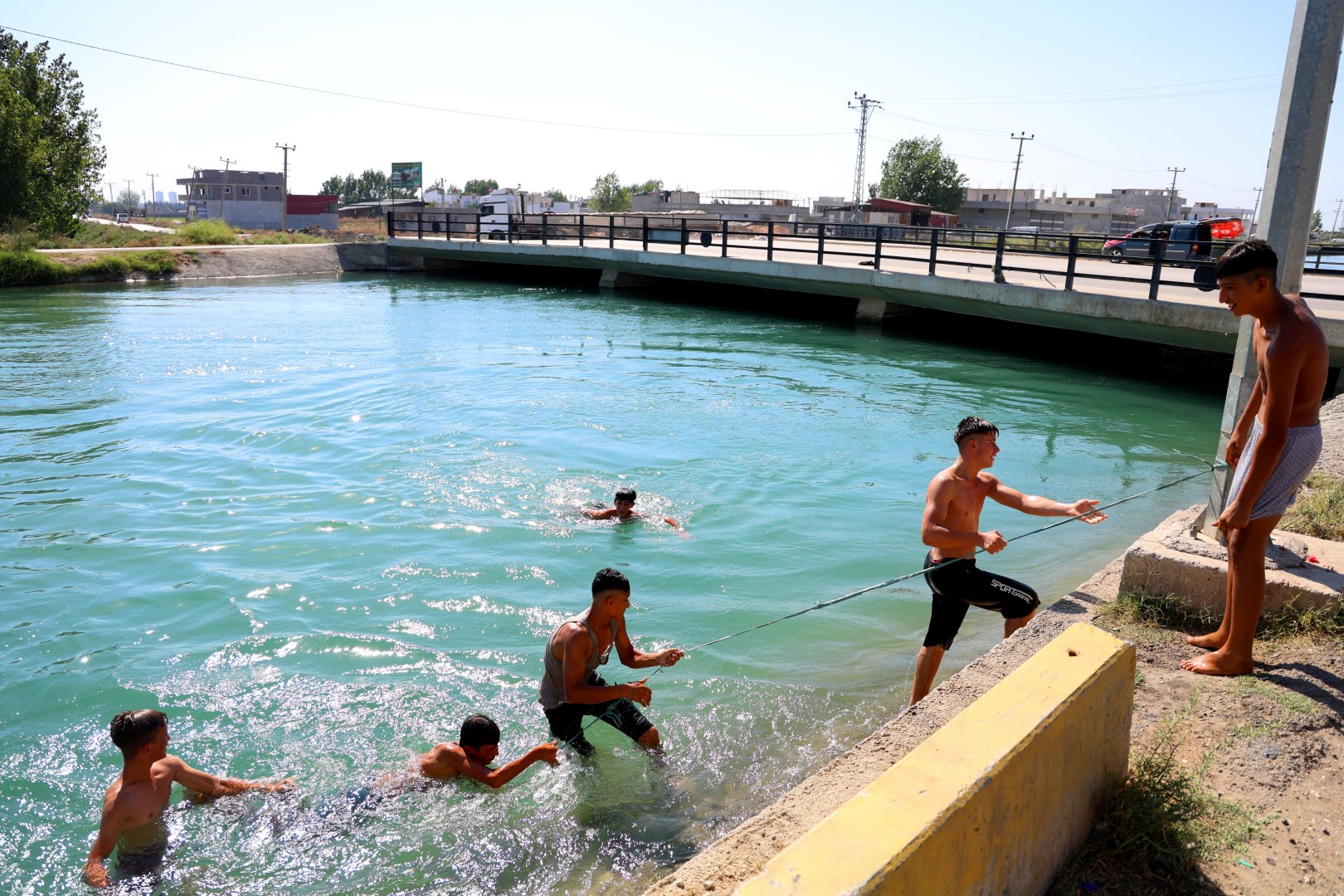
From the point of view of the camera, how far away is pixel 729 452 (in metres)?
12.8

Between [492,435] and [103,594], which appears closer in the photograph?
[103,594]

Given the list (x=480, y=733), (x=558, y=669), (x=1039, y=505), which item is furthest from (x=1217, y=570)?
(x=480, y=733)

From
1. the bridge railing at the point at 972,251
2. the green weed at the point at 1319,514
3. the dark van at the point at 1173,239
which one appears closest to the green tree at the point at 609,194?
the bridge railing at the point at 972,251

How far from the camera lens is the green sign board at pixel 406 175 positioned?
6950 centimetres

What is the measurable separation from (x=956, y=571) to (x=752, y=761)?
5.21 feet

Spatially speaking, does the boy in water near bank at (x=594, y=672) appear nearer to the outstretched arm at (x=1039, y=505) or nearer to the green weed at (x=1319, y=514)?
the outstretched arm at (x=1039, y=505)

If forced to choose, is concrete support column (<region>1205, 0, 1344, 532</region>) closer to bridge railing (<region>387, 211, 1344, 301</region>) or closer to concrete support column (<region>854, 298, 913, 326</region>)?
bridge railing (<region>387, 211, 1344, 301</region>)

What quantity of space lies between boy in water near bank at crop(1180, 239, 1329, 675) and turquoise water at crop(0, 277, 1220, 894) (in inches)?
82.8

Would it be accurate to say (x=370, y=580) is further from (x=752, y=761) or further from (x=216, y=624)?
(x=752, y=761)

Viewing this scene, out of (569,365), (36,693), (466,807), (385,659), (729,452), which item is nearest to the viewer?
(466,807)

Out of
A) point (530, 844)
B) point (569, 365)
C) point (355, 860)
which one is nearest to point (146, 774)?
point (355, 860)

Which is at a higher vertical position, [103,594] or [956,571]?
[956,571]

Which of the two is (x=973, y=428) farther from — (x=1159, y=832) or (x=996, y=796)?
(x=996, y=796)

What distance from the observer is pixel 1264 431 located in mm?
4406
